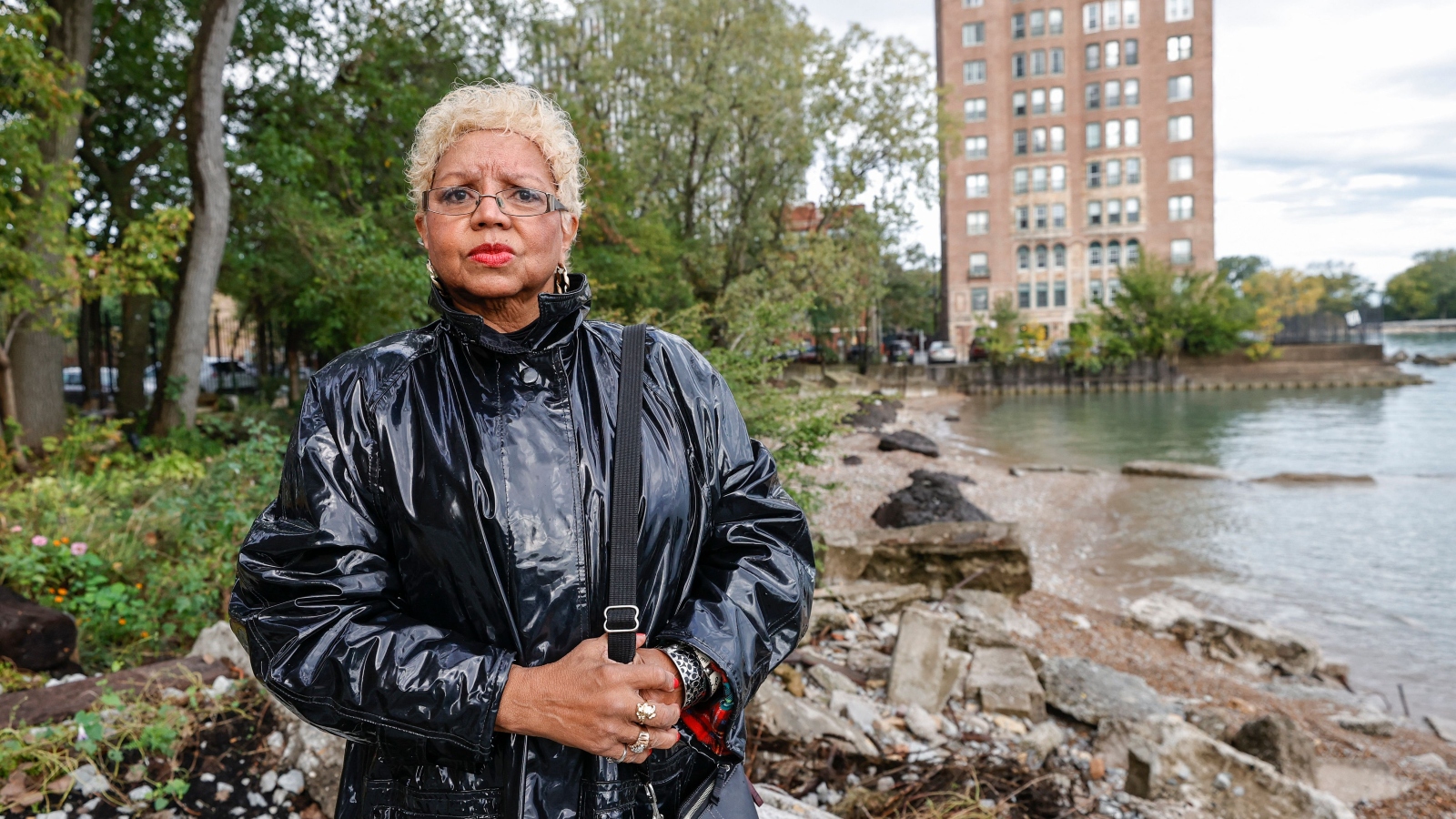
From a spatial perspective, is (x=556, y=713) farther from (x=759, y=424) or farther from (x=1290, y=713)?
(x=1290, y=713)

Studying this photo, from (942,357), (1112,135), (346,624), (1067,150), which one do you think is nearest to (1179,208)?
(1112,135)

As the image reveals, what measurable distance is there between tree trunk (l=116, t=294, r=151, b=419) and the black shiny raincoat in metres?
14.0

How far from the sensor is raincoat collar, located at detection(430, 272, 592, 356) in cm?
160

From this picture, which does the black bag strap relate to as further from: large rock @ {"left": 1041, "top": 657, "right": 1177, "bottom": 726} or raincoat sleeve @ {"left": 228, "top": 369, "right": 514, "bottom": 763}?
large rock @ {"left": 1041, "top": 657, "right": 1177, "bottom": 726}

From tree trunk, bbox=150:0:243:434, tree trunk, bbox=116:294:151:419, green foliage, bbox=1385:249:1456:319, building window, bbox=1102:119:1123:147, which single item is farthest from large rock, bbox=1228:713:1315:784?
green foliage, bbox=1385:249:1456:319

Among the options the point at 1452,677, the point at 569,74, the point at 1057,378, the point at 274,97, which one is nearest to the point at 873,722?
the point at 1452,677

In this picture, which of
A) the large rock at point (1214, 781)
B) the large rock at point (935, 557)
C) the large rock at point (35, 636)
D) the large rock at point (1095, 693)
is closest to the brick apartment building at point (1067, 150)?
the large rock at point (935, 557)

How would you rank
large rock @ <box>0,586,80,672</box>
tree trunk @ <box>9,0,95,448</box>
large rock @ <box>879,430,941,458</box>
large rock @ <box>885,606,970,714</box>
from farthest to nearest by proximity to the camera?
large rock @ <box>879,430,941,458</box>
tree trunk @ <box>9,0,95,448</box>
large rock @ <box>885,606,970,714</box>
large rock @ <box>0,586,80,672</box>

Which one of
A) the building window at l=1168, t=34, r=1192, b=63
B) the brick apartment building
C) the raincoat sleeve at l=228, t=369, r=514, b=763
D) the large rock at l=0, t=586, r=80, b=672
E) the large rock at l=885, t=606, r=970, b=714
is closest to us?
the raincoat sleeve at l=228, t=369, r=514, b=763

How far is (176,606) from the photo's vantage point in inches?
188

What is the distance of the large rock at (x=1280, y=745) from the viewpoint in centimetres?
479

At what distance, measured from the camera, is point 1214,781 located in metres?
4.23

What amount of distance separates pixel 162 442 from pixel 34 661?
596cm

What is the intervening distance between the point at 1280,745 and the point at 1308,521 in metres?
11.4
